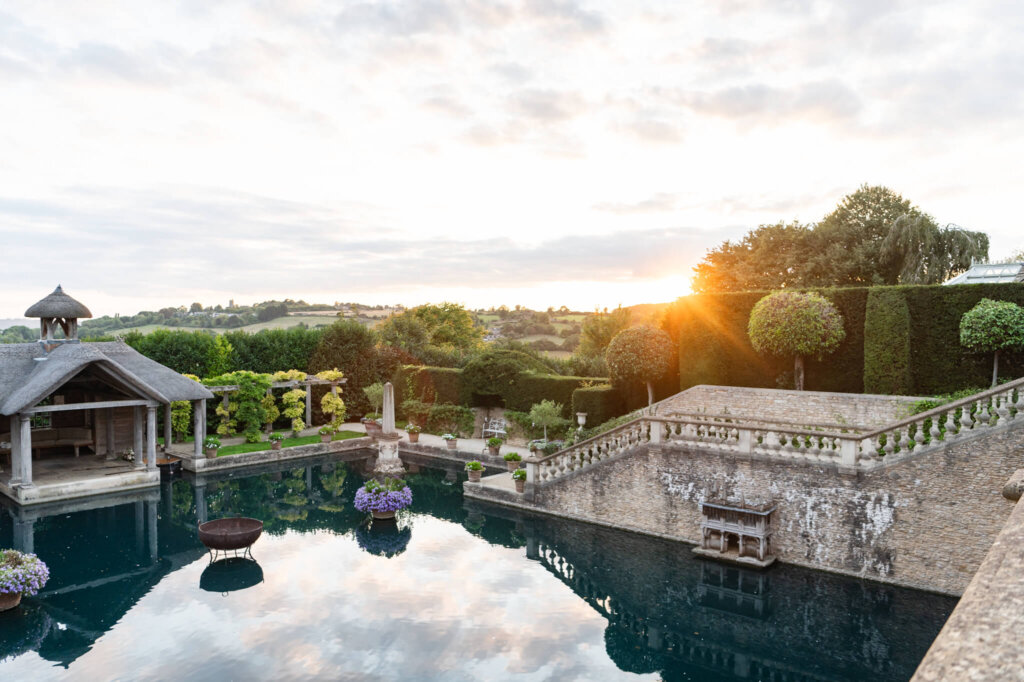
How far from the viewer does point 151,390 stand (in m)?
20.2

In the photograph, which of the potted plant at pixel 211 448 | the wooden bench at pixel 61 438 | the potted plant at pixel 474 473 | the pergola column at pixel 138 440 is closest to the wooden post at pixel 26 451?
the pergola column at pixel 138 440

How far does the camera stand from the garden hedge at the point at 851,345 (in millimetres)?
17359

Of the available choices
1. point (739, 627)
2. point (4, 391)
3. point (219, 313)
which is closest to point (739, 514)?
point (739, 627)

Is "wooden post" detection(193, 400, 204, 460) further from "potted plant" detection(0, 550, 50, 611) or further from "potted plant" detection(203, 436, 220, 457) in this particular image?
"potted plant" detection(0, 550, 50, 611)

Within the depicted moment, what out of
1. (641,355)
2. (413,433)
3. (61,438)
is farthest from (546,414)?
(61,438)

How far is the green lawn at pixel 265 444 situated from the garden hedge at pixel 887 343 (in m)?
18.2

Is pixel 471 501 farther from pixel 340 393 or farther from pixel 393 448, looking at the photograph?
pixel 340 393

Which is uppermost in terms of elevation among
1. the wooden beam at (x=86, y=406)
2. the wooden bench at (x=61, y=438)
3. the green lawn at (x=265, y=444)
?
the wooden beam at (x=86, y=406)

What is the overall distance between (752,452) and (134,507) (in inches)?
616

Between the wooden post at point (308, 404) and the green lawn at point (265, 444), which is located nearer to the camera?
the green lawn at point (265, 444)

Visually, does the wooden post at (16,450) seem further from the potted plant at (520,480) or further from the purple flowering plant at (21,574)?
the potted plant at (520,480)

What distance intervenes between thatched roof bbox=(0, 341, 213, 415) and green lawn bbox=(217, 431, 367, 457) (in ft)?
7.33

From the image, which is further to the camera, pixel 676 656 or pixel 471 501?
pixel 471 501

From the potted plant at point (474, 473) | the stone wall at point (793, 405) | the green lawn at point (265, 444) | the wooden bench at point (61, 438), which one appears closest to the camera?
the stone wall at point (793, 405)
